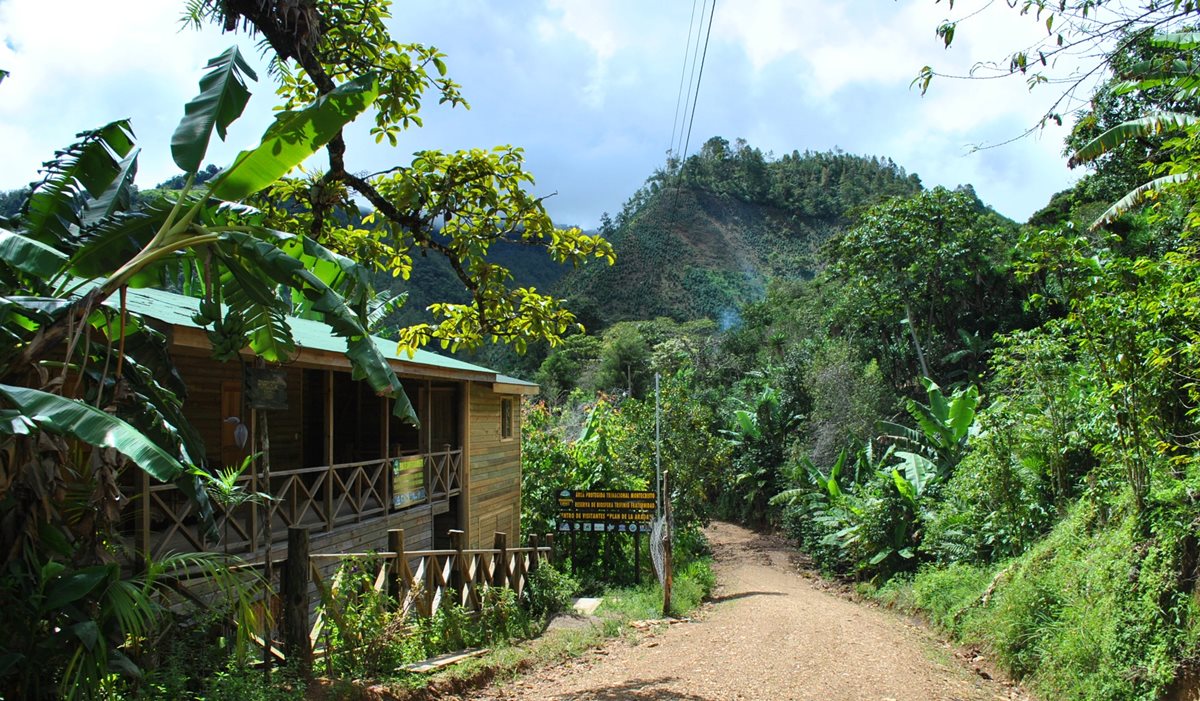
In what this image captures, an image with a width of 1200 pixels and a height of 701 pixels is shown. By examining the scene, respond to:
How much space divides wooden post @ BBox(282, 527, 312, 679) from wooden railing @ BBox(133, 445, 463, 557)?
413 mm

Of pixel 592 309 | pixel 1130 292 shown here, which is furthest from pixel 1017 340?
pixel 592 309

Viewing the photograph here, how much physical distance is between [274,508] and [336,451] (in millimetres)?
6555

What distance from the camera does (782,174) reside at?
8956 cm

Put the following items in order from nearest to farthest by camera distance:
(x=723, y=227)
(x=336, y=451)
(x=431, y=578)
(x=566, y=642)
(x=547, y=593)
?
(x=431, y=578), (x=566, y=642), (x=547, y=593), (x=336, y=451), (x=723, y=227)

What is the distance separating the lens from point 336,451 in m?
14.9

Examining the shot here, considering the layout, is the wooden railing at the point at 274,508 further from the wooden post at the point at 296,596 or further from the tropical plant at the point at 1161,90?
the tropical plant at the point at 1161,90

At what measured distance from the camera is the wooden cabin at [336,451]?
24.3ft

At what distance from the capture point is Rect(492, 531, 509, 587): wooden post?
10.5 m

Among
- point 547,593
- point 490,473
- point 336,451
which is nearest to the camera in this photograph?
point 547,593

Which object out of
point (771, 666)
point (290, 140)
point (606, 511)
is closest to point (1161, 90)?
point (771, 666)

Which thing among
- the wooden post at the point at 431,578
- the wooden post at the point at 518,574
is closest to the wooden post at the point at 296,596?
the wooden post at the point at 431,578

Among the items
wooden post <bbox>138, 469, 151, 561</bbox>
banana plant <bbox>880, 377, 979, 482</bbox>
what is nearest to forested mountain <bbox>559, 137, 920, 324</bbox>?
banana plant <bbox>880, 377, 979, 482</bbox>

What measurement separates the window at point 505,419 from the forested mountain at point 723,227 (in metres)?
47.8

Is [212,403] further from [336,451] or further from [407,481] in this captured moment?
[336,451]
